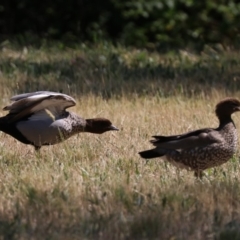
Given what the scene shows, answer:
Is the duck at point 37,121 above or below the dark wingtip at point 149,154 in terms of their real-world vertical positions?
above

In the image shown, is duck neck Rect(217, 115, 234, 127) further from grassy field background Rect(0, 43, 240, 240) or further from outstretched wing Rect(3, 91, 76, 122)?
outstretched wing Rect(3, 91, 76, 122)

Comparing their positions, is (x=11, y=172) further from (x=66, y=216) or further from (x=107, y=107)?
(x=107, y=107)

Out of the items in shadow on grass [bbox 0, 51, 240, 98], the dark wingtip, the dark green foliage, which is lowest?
the dark wingtip

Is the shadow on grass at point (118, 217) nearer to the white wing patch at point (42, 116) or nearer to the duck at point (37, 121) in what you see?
the duck at point (37, 121)

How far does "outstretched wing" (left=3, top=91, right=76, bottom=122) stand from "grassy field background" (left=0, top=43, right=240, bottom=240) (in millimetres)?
383

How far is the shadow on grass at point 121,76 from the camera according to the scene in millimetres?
12730

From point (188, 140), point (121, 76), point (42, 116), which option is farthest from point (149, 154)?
point (121, 76)

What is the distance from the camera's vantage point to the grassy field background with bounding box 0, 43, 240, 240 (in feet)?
22.6

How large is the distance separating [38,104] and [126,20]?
929 cm

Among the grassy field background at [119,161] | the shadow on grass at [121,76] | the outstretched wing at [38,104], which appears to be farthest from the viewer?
the shadow on grass at [121,76]

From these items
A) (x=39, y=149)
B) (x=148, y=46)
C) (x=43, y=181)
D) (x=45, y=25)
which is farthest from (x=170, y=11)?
(x=43, y=181)

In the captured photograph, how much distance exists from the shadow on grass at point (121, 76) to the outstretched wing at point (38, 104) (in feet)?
9.23

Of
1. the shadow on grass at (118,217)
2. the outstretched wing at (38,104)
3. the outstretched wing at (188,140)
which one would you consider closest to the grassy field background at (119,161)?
the shadow on grass at (118,217)

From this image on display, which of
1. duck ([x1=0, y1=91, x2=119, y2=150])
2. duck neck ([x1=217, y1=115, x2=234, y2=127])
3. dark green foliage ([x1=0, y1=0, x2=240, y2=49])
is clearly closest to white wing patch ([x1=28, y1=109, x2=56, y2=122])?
duck ([x1=0, y1=91, x2=119, y2=150])
